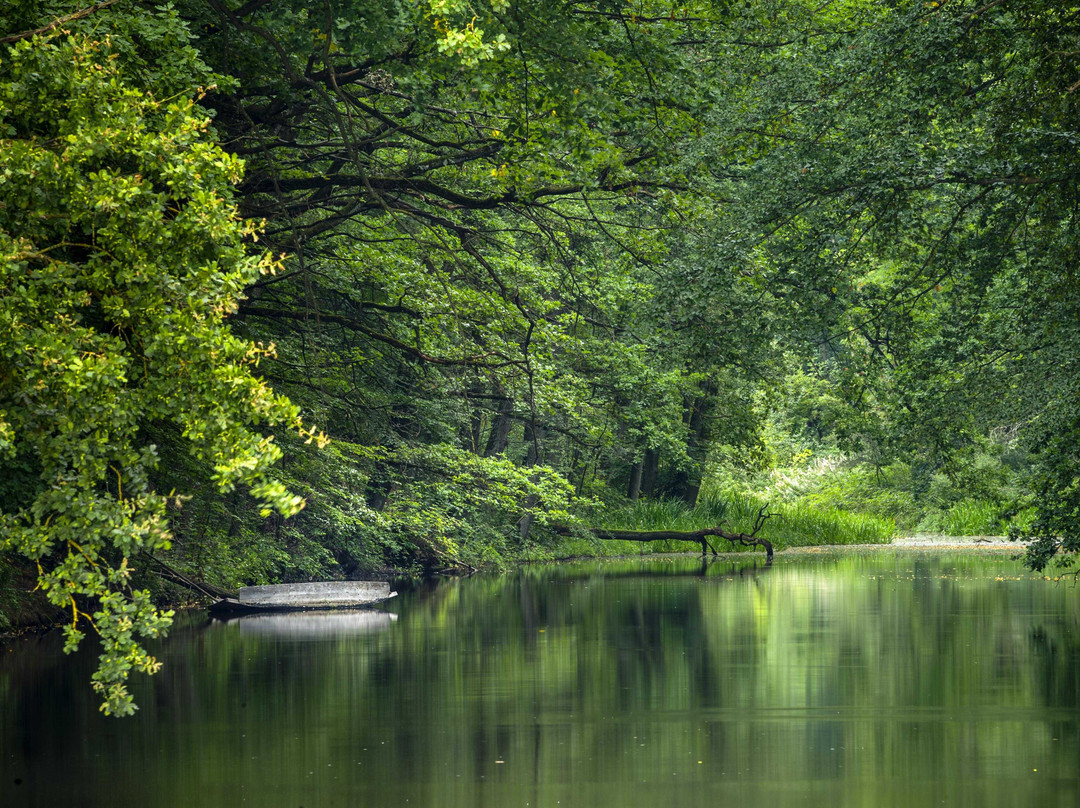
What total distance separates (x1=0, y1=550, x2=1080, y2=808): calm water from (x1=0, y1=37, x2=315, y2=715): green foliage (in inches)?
71.6

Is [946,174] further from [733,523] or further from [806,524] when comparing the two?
[806,524]

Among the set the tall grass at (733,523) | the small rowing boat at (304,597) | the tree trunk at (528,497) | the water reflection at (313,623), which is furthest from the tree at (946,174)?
the tall grass at (733,523)

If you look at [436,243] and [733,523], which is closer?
[436,243]

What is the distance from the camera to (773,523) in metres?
38.0

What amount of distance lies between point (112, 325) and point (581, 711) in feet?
16.9

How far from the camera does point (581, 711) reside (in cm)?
1130

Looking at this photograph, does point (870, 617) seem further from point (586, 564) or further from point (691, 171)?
point (586, 564)

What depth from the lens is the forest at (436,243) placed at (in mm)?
7699

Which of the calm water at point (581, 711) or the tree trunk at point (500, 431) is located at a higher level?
the tree trunk at point (500, 431)

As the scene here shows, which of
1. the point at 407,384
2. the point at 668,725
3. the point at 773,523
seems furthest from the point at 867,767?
the point at 773,523

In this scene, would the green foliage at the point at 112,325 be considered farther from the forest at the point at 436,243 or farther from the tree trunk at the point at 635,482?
the tree trunk at the point at 635,482

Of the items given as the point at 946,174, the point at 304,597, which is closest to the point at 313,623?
the point at 304,597

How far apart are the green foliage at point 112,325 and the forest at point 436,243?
2cm

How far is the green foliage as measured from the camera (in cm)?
739
